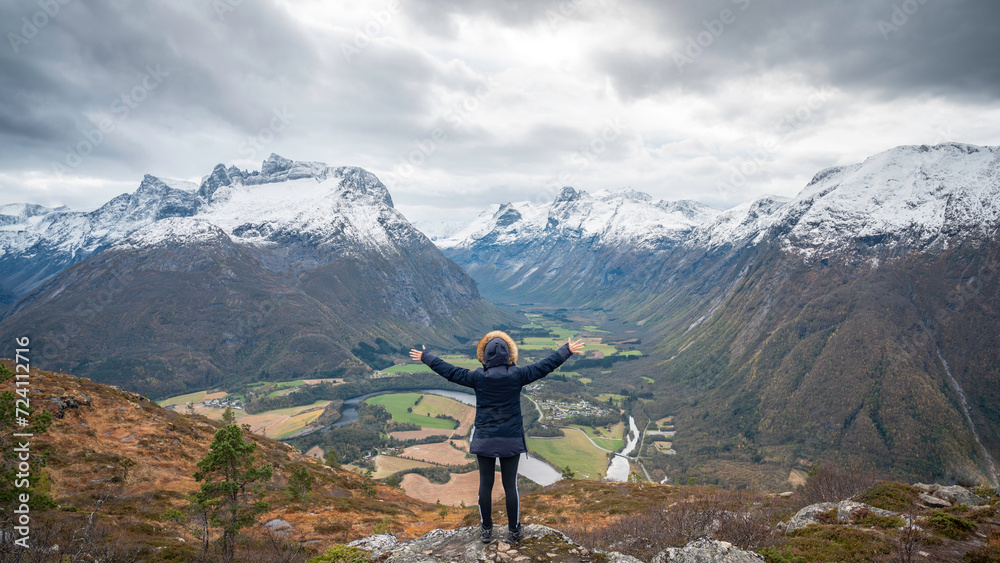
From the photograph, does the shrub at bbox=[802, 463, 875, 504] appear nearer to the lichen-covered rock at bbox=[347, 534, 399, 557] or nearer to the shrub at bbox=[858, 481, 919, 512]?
the shrub at bbox=[858, 481, 919, 512]

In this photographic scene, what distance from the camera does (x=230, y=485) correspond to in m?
15.5

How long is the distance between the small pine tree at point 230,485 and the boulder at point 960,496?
28.2m

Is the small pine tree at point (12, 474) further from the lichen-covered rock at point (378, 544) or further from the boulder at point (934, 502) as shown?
the boulder at point (934, 502)

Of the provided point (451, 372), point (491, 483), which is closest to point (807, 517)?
point (491, 483)

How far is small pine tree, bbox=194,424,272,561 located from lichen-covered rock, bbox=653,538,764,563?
45.9 feet

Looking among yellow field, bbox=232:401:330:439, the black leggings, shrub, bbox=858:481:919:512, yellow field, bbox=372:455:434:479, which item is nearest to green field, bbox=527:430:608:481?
yellow field, bbox=372:455:434:479

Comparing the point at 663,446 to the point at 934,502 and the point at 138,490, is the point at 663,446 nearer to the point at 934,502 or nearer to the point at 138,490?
the point at 934,502

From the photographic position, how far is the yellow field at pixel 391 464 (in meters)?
108

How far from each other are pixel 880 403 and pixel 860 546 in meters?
189

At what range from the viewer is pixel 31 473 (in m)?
14.3

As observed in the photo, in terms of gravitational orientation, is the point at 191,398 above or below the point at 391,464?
above

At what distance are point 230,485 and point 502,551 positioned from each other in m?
11.0

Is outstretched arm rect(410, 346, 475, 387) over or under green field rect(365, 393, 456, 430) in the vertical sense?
over

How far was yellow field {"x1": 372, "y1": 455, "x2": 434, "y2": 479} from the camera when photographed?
355ft
